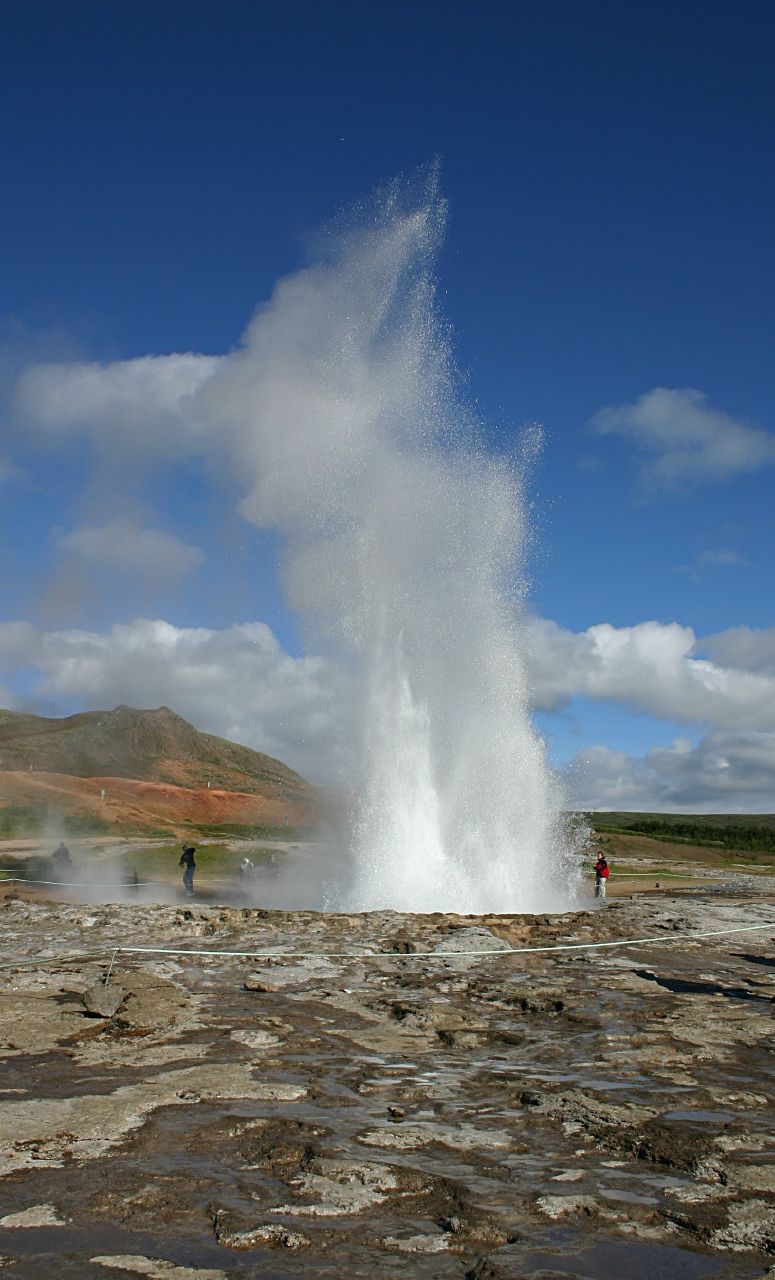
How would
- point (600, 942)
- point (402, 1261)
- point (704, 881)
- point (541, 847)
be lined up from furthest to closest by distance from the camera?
point (704, 881)
point (541, 847)
point (600, 942)
point (402, 1261)

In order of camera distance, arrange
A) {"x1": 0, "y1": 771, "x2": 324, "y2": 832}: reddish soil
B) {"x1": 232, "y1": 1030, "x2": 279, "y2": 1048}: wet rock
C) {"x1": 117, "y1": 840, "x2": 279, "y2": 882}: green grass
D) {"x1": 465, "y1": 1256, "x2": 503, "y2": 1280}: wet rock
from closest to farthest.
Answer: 1. {"x1": 465, "y1": 1256, "x2": 503, "y2": 1280}: wet rock
2. {"x1": 232, "y1": 1030, "x2": 279, "y2": 1048}: wet rock
3. {"x1": 117, "y1": 840, "x2": 279, "y2": 882}: green grass
4. {"x1": 0, "y1": 771, "x2": 324, "y2": 832}: reddish soil

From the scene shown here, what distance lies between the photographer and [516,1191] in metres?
5.42

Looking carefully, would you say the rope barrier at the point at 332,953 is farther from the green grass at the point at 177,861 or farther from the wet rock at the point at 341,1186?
the green grass at the point at 177,861

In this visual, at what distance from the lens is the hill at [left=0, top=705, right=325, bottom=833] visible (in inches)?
2098

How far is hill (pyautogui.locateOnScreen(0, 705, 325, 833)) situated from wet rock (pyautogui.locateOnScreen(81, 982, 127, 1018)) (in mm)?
36984

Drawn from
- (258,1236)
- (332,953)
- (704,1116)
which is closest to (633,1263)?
(258,1236)

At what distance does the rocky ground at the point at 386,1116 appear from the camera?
4.68 meters

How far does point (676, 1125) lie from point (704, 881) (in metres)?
31.8

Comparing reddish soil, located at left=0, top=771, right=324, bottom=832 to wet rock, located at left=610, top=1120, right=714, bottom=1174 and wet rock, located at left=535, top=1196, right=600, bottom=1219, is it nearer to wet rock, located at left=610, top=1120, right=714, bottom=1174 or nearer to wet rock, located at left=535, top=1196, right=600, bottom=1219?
wet rock, located at left=610, top=1120, right=714, bottom=1174

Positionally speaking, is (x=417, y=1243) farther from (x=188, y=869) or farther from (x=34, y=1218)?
(x=188, y=869)

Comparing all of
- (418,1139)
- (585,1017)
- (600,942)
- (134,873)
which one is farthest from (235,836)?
(418,1139)

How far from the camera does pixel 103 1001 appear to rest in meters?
9.84

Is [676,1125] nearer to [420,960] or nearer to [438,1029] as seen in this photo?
[438,1029]

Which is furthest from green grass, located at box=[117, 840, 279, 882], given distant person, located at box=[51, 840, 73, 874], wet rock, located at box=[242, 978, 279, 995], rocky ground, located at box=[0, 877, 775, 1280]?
wet rock, located at box=[242, 978, 279, 995]
